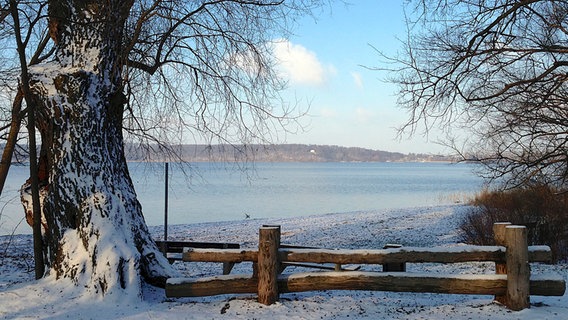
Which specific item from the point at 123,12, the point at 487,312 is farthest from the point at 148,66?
the point at 487,312

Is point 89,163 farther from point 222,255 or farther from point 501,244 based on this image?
point 501,244

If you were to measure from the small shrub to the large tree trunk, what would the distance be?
926cm

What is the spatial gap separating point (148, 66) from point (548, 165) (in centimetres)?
822

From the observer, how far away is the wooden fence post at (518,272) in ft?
22.6

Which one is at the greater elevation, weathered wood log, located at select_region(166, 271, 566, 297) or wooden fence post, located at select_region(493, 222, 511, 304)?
wooden fence post, located at select_region(493, 222, 511, 304)

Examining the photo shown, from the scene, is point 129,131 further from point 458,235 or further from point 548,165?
point 458,235

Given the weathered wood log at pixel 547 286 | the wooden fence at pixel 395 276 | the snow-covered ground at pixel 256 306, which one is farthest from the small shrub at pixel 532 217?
the wooden fence at pixel 395 276

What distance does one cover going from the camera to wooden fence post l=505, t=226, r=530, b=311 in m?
6.89

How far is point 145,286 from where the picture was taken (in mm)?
7793

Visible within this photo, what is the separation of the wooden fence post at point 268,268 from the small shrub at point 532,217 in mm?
8153

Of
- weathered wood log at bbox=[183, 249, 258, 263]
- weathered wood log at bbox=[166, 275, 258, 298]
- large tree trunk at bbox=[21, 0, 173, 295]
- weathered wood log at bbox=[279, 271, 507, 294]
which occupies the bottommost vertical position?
weathered wood log at bbox=[166, 275, 258, 298]

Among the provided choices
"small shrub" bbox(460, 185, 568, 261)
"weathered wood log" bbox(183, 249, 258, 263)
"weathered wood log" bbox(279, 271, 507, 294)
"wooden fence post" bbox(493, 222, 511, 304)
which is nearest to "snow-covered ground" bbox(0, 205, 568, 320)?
"wooden fence post" bbox(493, 222, 511, 304)

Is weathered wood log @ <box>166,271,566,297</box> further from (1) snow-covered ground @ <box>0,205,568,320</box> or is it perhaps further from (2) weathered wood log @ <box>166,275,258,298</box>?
(1) snow-covered ground @ <box>0,205,568,320</box>

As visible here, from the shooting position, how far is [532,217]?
558 inches
